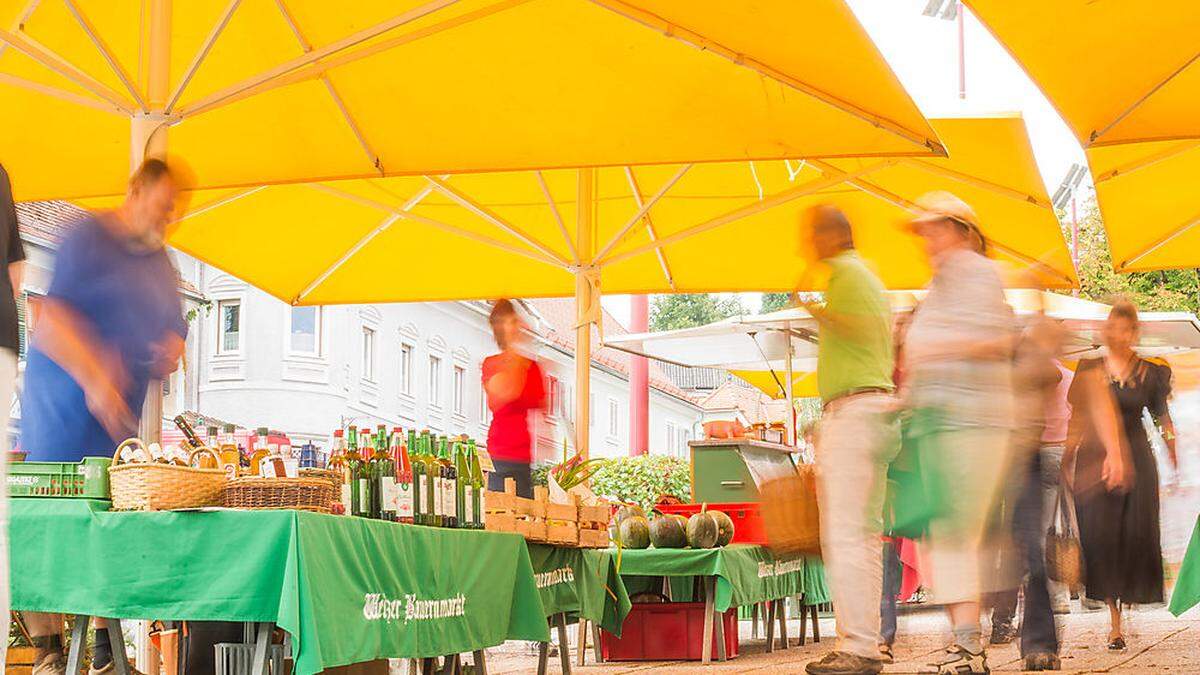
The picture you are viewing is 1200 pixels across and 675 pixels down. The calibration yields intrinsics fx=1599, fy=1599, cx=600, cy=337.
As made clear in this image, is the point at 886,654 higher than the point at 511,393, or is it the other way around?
the point at 511,393

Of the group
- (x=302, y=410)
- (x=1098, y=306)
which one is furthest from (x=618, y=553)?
(x=302, y=410)


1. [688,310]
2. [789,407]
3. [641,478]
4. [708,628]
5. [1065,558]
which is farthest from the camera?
[688,310]

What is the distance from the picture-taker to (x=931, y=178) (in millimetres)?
11773

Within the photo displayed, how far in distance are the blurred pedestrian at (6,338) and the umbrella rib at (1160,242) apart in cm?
839

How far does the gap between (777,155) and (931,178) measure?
3.96 m

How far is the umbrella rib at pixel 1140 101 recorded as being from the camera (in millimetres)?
8039

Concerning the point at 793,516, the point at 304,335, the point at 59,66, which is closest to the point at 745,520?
the point at 793,516

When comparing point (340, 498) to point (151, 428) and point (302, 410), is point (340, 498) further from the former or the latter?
point (302, 410)

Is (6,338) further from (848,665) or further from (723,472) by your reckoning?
(723,472)

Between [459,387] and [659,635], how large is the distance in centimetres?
3279

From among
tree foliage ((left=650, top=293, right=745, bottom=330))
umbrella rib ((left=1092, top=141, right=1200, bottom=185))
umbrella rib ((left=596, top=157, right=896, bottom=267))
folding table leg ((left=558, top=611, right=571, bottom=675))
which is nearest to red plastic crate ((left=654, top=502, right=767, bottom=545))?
umbrella rib ((left=596, top=157, right=896, bottom=267))

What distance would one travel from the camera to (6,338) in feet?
14.1

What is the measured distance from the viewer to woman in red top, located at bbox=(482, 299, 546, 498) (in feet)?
29.8

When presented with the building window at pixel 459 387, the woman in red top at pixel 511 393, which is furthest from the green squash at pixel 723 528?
the building window at pixel 459 387
